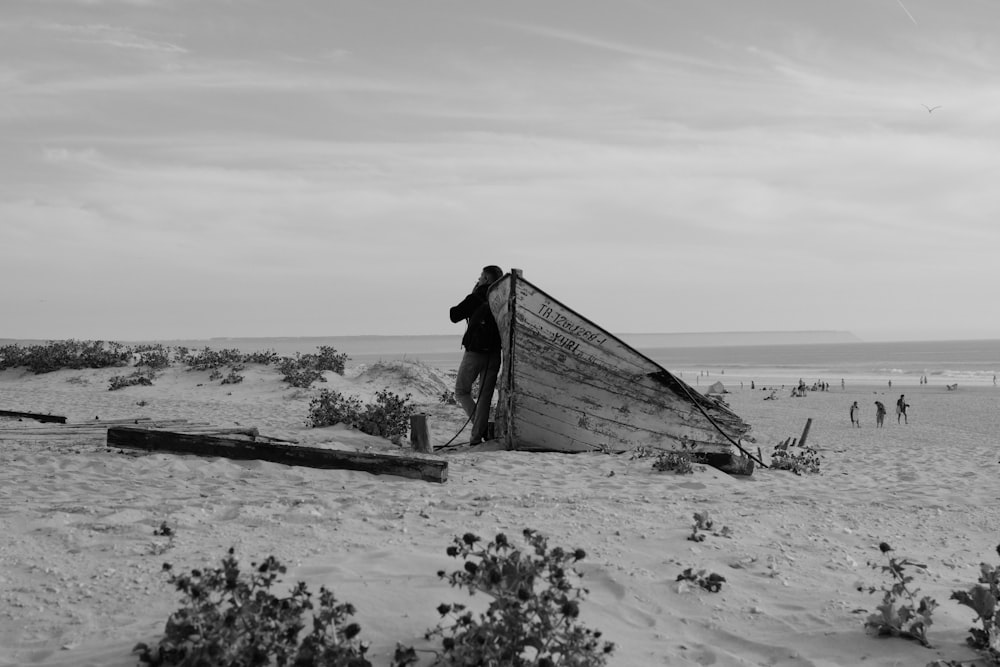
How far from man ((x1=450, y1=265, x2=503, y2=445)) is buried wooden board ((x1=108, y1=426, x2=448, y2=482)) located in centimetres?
295

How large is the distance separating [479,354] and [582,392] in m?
1.35

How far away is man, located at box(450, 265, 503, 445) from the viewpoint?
9.88 m

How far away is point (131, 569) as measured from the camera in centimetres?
397

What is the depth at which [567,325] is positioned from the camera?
9508 millimetres

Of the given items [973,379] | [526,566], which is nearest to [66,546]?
[526,566]

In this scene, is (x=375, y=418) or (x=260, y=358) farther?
(x=260, y=358)

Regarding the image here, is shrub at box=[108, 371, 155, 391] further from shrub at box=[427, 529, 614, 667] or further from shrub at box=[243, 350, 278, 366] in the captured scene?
shrub at box=[427, 529, 614, 667]

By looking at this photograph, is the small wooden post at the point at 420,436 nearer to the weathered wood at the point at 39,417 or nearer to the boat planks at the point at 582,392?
the boat planks at the point at 582,392

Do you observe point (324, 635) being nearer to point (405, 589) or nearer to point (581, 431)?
point (405, 589)

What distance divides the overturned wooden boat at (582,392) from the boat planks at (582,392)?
1 cm

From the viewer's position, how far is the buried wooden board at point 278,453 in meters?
6.76

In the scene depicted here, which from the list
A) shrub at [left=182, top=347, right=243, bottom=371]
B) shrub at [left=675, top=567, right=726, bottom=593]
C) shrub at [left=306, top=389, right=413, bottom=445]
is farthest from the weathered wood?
shrub at [left=182, top=347, right=243, bottom=371]

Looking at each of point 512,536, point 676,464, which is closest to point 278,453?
point 512,536

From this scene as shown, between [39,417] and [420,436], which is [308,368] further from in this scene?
[420,436]
